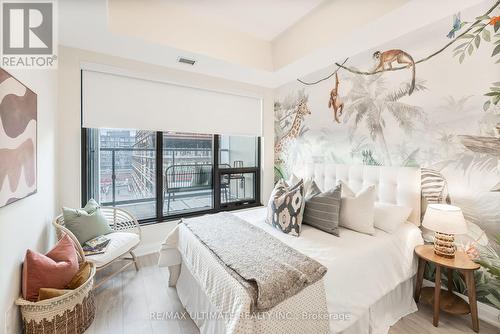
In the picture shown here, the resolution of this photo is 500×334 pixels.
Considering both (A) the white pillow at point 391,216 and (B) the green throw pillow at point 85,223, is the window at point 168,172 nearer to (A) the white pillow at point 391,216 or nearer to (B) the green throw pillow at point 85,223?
(B) the green throw pillow at point 85,223

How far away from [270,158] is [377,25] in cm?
240

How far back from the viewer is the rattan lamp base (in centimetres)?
179

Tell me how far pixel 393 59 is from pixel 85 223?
3.49 m

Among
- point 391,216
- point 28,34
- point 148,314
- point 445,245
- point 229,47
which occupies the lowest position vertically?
point 148,314

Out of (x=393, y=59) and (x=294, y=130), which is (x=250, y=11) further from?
(x=294, y=130)

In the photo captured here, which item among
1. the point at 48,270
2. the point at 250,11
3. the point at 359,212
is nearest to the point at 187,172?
the point at 48,270

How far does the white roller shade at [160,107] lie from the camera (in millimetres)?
2639

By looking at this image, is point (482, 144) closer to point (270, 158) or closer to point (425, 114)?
point (425, 114)

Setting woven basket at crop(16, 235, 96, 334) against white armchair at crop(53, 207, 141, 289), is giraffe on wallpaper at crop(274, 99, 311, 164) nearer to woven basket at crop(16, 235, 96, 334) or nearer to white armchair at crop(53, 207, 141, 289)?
white armchair at crop(53, 207, 141, 289)

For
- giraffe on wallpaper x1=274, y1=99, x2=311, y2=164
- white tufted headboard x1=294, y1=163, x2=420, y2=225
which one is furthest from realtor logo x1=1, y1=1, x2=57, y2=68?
white tufted headboard x1=294, y1=163, x2=420, y2=225

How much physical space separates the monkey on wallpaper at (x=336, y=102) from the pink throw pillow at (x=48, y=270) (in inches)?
121

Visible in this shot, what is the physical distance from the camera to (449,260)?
1757 millimetres

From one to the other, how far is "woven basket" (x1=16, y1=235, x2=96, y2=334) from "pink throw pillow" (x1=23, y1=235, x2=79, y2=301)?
0.30 ft

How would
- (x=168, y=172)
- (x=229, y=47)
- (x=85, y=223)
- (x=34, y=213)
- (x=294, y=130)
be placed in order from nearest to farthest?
(x=34, y=213) < (x=85, y=223) < (x=229, y=47) < (x=168, y=172) < (x=294, y=130)
